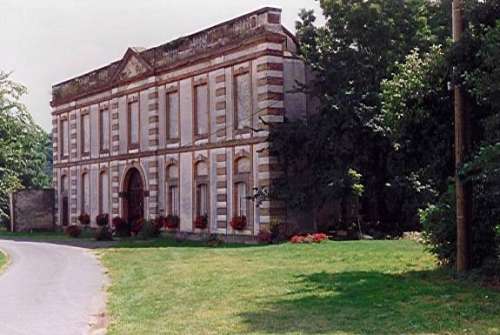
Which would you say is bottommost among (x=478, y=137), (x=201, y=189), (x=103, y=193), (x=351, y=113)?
(x=201, y=189)

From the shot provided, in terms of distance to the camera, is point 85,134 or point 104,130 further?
point 85,134

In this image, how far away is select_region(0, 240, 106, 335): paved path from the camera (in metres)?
13.0

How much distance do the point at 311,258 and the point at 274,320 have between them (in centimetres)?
1016

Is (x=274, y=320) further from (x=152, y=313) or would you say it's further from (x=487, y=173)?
(x=487, y=173)

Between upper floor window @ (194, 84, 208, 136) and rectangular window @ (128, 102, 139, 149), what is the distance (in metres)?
5.72

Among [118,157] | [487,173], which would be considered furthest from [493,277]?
[118,157]

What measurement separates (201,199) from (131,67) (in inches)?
348

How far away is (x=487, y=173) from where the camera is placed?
45.5 ft

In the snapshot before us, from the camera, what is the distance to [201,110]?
35.3 m

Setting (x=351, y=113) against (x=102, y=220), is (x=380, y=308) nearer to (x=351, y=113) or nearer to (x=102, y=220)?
(x=351, y=113)

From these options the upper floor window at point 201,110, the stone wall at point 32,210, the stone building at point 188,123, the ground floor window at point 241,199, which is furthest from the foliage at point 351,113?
the stone wall at point 32,210

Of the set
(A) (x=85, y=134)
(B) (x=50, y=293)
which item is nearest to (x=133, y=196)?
(A) (x=85, y=134)

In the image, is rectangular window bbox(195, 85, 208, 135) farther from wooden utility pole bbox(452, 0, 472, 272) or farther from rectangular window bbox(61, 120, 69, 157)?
wooden utility pole bbox(452, 0, 472, 272)

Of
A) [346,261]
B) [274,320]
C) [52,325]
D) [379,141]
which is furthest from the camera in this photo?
[379,141]
